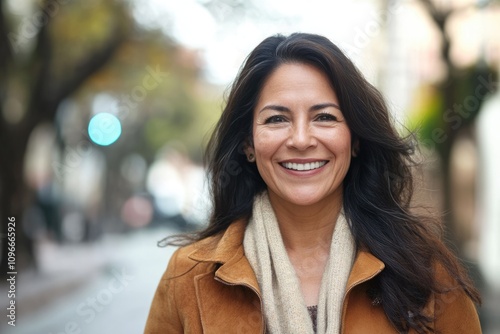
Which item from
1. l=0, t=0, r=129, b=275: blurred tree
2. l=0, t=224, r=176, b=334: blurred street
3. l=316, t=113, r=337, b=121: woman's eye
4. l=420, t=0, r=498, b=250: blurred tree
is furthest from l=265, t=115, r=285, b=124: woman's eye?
l=0, t=0, r=129, b=275: blurred tree

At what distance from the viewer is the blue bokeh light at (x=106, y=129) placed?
368 inches

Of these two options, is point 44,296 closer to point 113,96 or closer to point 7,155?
point 7,155

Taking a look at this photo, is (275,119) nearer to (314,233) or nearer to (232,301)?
(314,233)

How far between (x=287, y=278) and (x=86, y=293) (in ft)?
43.5

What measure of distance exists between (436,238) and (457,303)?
0.27m

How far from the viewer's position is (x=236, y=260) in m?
3.16

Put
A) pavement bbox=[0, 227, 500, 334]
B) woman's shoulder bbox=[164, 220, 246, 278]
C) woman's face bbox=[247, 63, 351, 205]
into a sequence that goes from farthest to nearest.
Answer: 1. pavement bbox=[0, 227, 500, 334]
2. woman's shoulder bbox=[164, 220, 246, 278]
3. woman's face bbox=[247, 63, 351, 205]

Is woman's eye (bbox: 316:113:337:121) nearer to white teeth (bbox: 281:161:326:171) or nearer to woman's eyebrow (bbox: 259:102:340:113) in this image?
woman's eyebrow (bbox: 259:102:340:113)

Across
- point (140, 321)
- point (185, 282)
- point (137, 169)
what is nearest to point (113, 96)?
point (140, 321)

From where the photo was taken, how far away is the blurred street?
1189cm

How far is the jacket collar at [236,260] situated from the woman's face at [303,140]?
0.91 feet

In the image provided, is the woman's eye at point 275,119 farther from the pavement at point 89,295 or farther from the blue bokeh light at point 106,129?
the pavement at point 89,295

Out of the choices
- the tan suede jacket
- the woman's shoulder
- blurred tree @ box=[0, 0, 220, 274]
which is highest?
blurred tree @ box=[0, 0, 220, 274]

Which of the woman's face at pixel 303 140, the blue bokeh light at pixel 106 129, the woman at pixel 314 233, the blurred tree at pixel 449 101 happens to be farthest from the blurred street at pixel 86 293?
the woman's face at pixel 303 140
